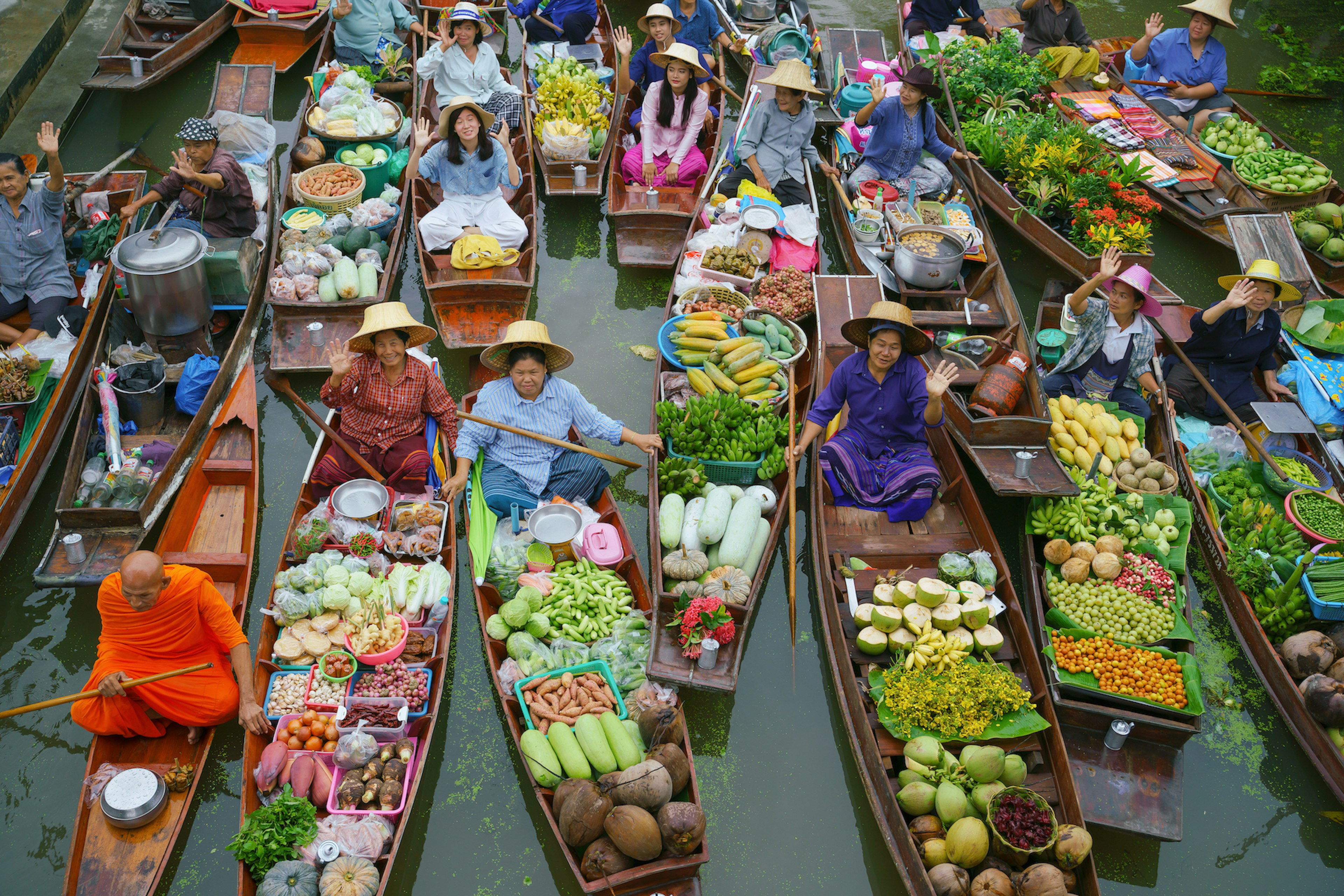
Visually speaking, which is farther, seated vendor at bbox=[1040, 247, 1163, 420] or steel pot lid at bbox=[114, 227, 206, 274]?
seated vendor at bbox=[1040, 247, 1163, 420]

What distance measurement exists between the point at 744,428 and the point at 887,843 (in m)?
2.63

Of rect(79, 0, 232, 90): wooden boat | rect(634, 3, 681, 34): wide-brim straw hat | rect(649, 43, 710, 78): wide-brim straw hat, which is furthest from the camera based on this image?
rect(79, 0, 232, 90): wooden boat

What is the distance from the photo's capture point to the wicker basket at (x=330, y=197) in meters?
7.77

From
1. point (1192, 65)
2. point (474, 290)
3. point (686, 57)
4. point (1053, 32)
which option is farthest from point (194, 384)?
point (1192, 65)

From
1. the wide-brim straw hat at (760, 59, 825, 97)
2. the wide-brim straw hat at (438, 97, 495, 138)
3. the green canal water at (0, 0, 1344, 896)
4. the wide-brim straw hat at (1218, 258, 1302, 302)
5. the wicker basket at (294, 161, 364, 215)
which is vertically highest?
the wide-brim straw hat at (760, 59, 825, 97)

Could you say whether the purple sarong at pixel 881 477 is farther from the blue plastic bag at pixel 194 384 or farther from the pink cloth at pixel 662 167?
the blue plastic bag at pixel 194 384

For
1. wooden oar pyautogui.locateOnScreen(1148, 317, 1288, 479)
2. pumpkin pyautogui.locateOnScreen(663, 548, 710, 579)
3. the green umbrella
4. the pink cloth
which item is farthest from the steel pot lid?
wooden oar pyautogui.locateOnScreen(1148, 317, 1288, 479)

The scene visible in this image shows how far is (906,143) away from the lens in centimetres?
846

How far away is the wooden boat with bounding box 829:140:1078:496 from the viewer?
5969mm

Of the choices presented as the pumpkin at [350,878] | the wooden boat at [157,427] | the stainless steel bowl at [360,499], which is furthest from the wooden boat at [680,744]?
the wooden boat at [157,427]

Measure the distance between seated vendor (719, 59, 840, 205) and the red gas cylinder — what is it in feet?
8.84

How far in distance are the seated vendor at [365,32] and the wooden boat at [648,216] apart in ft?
9.41

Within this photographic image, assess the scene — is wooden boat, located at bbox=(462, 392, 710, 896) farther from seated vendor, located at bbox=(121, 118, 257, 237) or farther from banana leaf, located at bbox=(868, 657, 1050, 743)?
seated vendor, located at bbox=(121, 118, 257, 237)

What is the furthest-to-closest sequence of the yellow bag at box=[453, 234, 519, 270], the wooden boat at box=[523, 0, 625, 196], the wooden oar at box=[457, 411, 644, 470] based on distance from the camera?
the wooden boat at box=[523, 0, 625, 196] → the yellow bag at box=[453, 234, 519, 270] → the wooden oar at box=[457, 411, 644, 470]
